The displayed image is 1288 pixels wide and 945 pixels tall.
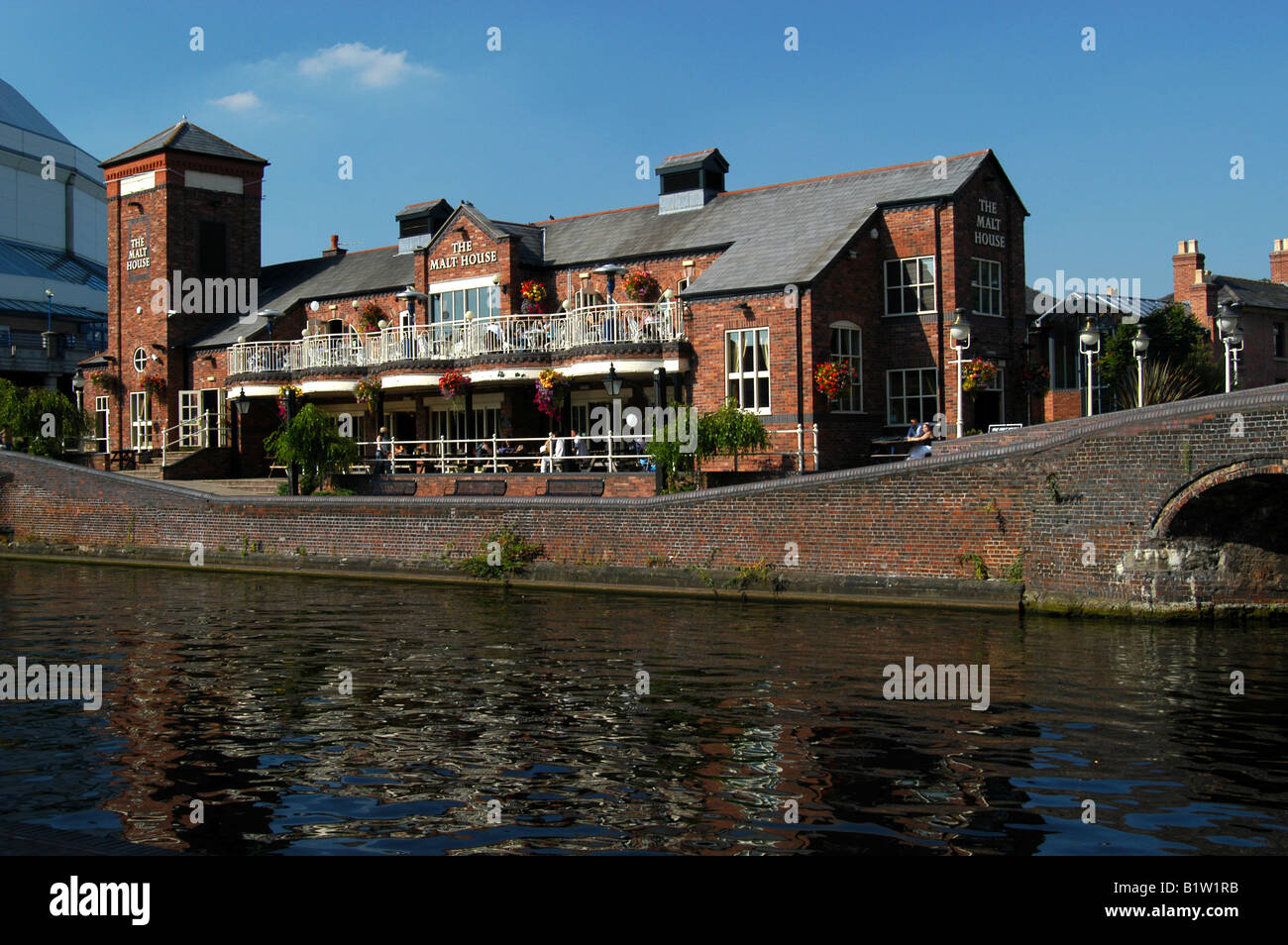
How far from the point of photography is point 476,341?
105 feet

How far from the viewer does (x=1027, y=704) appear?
1090 cm

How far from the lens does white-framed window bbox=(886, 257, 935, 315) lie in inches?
1112

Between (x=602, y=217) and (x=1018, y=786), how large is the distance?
95.4 feet

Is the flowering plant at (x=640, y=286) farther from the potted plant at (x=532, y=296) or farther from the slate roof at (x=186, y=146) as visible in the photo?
the slate roof at (x=186, y=146)

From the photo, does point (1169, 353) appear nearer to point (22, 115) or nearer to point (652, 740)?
point (652, 740)

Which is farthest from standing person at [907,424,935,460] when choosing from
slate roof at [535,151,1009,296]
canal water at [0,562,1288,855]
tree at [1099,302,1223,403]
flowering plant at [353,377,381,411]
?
flowering plant at [353,377,381,411]

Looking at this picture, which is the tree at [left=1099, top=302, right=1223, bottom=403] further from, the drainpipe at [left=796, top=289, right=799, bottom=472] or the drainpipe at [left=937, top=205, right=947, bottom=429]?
the drainpipe at [left=796, top=289, right=799, bottom=472]

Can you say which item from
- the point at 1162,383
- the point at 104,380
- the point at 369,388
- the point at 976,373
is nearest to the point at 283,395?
the point at 369,388

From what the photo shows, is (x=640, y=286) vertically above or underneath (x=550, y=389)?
above

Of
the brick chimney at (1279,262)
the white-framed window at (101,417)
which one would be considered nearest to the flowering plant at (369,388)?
the white-framed window at (101,417)

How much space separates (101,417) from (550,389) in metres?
23.0

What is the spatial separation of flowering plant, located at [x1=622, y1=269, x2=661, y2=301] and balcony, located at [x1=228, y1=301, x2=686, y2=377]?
667 mm
